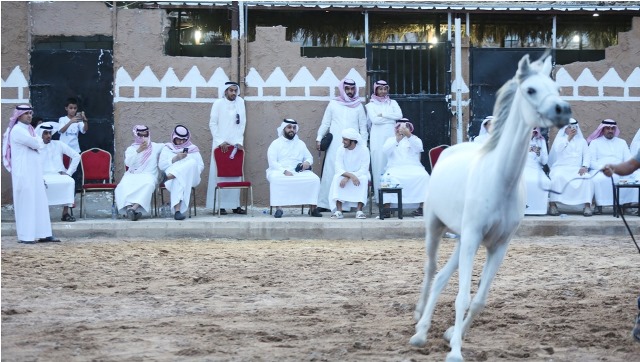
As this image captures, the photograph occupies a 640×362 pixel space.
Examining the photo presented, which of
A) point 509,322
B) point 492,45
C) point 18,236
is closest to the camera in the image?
point 509,322

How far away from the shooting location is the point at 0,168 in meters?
17.4

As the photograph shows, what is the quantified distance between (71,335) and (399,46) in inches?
457

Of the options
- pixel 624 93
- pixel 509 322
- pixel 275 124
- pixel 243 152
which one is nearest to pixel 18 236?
pixel 243 152

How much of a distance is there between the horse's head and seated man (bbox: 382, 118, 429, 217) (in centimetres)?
945

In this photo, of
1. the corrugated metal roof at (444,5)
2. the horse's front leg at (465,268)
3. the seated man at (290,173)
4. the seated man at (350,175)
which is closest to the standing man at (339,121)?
the seated man at (290,173)

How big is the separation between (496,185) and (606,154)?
1097cm

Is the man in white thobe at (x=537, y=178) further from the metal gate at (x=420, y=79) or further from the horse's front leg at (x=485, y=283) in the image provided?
the horse's front leg at (x=485, y=283)

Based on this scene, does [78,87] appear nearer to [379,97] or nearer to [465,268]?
[379,97]

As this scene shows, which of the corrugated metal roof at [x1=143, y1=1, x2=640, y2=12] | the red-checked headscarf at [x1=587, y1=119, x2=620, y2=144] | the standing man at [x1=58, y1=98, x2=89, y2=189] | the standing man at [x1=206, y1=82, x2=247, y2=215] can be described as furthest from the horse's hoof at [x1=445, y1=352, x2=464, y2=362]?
the corrugated metal roof at [x1=143, y1=1, x2=640, y2=12]

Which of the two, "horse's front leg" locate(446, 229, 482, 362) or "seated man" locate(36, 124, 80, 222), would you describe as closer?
"horse's front leg" locate(446, 229, 482, 362)

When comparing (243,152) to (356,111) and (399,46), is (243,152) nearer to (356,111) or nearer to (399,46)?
(356,111)

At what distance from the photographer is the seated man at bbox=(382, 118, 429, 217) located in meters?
16.0

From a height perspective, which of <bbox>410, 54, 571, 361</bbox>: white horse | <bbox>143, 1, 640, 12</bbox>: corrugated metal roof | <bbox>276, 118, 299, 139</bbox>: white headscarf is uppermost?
<bbox>143, 1, 640, 12</bbox>: corrugated metal roof

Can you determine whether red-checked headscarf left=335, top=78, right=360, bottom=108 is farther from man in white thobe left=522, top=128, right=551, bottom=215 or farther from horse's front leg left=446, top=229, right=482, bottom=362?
horse's front leg left=446, top=229, right=482, bottom=362
